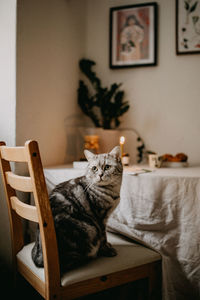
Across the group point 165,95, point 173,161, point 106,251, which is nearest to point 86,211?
point 106,251

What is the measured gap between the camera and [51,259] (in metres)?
1.02

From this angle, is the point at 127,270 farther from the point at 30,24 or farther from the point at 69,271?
the point at 30,24

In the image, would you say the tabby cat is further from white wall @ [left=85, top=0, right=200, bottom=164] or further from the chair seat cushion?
white wall @ [left=85, top=0, right=200, bottom=164]

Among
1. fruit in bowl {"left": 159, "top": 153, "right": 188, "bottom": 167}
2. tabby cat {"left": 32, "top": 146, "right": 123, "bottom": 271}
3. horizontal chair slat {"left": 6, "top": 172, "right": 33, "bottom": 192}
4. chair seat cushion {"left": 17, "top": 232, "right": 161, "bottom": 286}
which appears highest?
fruit in bowl {"left": 159, "top": 153, "right": 188, "bottom": 167}

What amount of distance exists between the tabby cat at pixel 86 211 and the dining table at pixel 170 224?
0.81ft

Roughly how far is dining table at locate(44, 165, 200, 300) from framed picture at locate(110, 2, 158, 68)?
3.64 ft

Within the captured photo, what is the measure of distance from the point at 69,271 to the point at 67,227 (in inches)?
6.5

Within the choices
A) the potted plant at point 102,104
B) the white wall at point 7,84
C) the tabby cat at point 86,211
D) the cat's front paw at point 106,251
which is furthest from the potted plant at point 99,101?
the cat's front paw at point 106,251

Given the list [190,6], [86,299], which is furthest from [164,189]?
[190,6]

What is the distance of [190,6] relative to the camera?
2078mm

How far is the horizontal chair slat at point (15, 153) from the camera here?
104 centimetres

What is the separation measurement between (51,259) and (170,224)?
66 cm

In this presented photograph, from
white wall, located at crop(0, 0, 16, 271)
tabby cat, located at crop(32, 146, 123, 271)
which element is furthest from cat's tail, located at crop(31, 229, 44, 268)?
white wall, located at crop(0, 0, 16, 271)

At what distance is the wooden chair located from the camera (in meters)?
1.01
